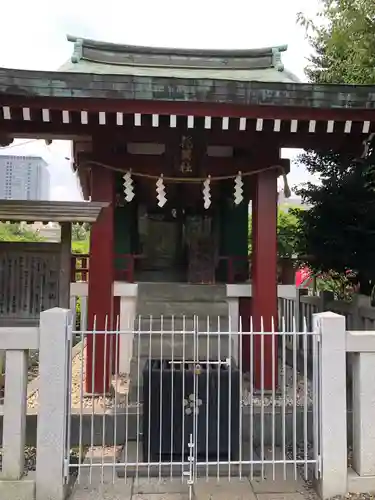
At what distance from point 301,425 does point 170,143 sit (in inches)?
168

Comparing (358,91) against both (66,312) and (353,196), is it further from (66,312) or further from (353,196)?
(66,312)

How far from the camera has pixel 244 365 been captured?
24.2 feet

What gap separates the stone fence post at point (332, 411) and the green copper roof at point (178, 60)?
235 inches

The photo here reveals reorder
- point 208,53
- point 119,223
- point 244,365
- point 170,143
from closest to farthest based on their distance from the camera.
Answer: point 170,143, point 244,365, point 119,223, point 208,53

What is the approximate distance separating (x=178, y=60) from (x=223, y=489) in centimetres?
817

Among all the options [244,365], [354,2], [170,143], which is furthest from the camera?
[354,2]

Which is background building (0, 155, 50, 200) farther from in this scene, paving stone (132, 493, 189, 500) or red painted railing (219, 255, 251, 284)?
paving stone (132, 493, 189, 500)

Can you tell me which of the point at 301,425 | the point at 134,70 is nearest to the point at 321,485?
A: the point at 301,425

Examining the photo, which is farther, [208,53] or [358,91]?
[208,53]

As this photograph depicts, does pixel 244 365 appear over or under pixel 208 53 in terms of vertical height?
under

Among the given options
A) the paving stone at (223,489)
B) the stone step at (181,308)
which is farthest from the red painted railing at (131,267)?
the paving stone at (223,489)

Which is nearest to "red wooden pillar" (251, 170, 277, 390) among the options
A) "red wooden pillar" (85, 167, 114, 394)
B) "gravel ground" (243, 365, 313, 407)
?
"gravel ground" (243, 365, 313, 407)

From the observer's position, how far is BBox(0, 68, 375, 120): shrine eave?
201 inches

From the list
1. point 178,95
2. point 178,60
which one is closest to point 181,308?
point 178,95
